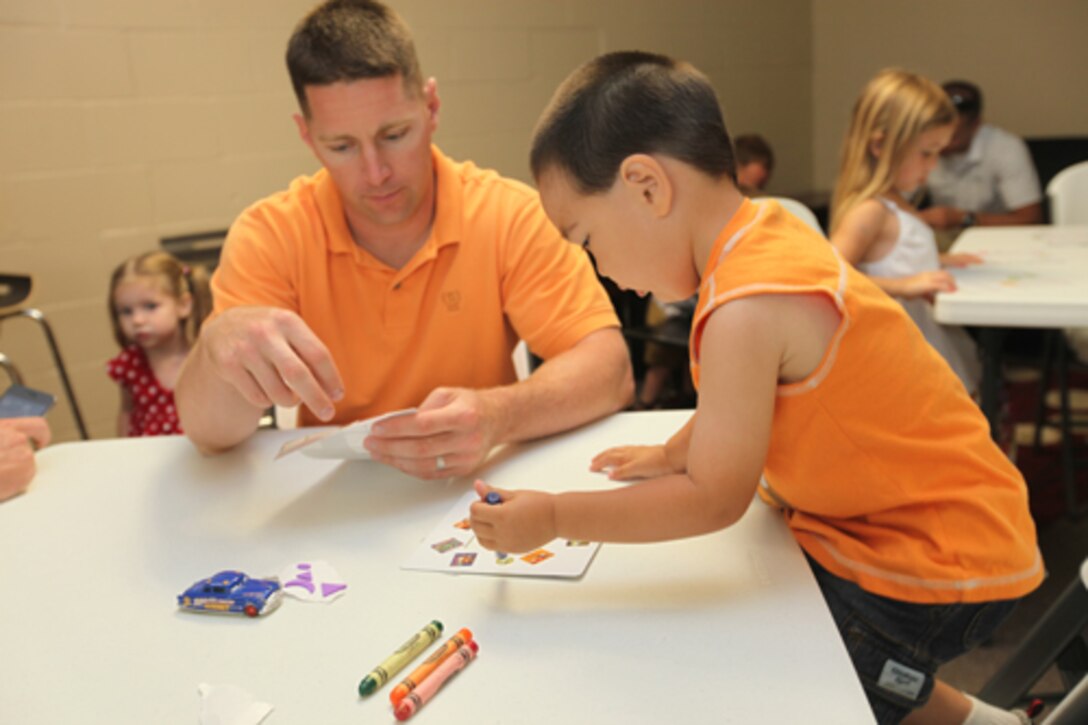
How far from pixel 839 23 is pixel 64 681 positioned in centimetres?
532

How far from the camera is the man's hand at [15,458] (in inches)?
51.6

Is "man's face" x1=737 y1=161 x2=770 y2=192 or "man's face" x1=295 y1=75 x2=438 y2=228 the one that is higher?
"man's face" x1=295 y1=75 x2=438 y2=228

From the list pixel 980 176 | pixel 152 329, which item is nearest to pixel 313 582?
pixel 152 329

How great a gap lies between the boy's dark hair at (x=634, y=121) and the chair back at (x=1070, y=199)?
2612 millimetres

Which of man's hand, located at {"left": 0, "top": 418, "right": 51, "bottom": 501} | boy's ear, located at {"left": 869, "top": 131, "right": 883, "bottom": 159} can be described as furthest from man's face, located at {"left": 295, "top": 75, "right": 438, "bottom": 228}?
boy's ear, located at {"left": 869, "top": 131, "right": 883, "bottom": 159}

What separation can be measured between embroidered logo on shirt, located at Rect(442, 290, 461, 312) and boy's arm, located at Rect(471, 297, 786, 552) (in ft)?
2.51

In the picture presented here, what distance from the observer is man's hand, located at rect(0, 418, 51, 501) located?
1.31 m

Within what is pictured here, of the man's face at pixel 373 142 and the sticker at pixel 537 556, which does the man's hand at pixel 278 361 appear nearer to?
the sticker at pixel 537 556

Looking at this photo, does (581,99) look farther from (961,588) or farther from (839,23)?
(839,23)

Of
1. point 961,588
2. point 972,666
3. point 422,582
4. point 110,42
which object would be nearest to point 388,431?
point 422,582

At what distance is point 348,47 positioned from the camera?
153 cm

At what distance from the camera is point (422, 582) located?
3.22ft

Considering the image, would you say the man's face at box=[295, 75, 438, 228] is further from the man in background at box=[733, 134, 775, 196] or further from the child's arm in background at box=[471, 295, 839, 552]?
the man in background at box=[733, 134, 775, 196]

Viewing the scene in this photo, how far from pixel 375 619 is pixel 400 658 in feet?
0.33
